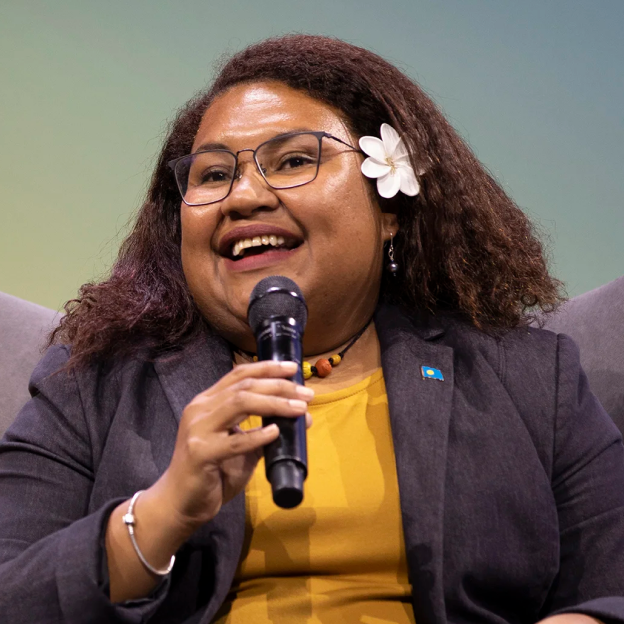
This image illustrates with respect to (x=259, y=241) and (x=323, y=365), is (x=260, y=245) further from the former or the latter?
(x=323, y=365)

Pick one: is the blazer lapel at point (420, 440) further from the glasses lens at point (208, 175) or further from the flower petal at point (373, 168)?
the glasses lens at point (208, 175)

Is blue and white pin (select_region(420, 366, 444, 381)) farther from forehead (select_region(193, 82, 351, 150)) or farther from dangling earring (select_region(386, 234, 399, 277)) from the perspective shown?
forehead (select_region(193, 82, 351, 150))

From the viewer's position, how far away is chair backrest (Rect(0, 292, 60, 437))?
196 centimetres

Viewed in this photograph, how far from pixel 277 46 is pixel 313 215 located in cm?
45

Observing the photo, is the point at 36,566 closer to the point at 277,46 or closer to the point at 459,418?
the point at 459,418

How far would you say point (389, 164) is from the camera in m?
1.66

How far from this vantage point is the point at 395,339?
5.40 feet

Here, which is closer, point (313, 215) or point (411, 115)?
point (313, 215)

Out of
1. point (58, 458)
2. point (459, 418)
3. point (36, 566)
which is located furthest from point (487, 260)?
point (36, 566)

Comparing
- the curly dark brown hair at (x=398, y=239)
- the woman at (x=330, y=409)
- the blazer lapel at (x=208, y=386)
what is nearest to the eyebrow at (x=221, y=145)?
the woman at (x=330, y=409)

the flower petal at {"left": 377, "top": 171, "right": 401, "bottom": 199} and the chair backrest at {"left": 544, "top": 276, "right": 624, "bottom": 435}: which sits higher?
the flower petal at {"left": 377, "top": 171, "right": 401, "bottom": 199}

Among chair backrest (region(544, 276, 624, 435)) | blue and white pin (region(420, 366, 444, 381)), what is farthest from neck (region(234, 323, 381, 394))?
chair backrest (region(544, 276, 624, 435))

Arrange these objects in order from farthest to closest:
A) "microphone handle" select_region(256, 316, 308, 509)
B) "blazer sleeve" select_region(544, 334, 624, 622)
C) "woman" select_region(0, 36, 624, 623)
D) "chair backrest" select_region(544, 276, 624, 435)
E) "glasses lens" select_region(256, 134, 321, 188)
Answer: "chair backrest" select_region(544, 276, 624, 435), "glasses lens" select_region(256, 134, 321, 188), "blazer sleeve" select_region(544, 334, 624, 622), "woman" select_region(0, 36, 624, 623), "microphone handle" select_region(256, 316, 308, 509)

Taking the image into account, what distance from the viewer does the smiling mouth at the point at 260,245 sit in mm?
1519
